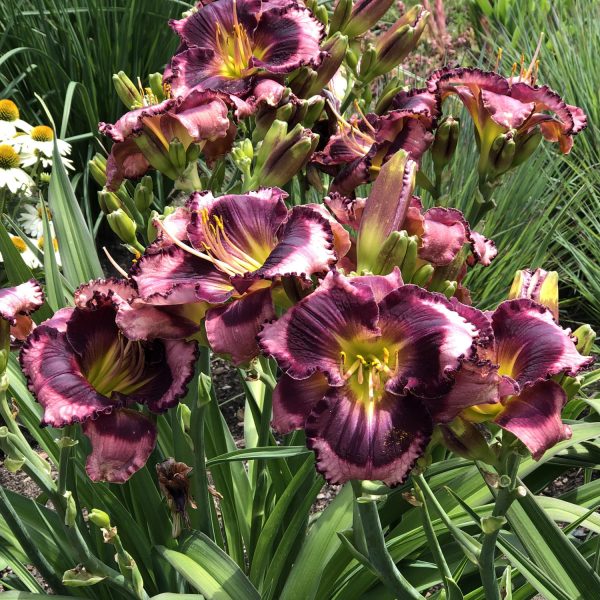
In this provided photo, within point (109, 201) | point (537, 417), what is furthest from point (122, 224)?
point (537, 417)

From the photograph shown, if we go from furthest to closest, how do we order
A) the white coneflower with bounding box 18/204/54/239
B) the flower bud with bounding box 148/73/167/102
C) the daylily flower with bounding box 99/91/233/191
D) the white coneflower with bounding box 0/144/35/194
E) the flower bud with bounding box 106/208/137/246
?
A: the white coneflower with bounding box 18/204/54/239
the white coneflower with bounding box 0/144/35/194
the flower bud with bounding box 148/73/167/102
the flower bud with bounding box 106/208/137/246
the daylily flower with bounding box 99/91/233/191

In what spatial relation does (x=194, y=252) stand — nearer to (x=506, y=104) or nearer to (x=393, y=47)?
(x=506, y=104)

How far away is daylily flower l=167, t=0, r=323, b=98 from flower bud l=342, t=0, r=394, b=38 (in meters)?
0.18

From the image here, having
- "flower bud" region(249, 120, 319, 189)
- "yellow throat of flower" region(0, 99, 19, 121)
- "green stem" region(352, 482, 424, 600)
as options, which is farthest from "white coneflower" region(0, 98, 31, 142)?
"green stem" region(352, 482, 424, 600)

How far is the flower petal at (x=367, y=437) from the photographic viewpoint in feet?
2.50

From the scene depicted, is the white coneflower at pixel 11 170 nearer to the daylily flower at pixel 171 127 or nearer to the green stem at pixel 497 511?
the daylily flower at pixel 171 127

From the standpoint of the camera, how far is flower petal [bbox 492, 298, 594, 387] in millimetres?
805

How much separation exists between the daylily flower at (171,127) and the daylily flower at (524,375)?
1.63ft

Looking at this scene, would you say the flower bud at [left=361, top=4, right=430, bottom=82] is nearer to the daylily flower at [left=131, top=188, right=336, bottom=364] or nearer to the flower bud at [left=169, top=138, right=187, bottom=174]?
the flower bud at [left=169, top=138, right=187, bottom=174]

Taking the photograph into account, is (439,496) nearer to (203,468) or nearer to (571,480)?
(203,468)

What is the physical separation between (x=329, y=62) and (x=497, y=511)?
2.50 feet

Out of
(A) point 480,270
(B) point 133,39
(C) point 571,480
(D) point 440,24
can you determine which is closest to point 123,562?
(C) point 571,480

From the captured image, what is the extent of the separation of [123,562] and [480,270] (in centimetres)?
158

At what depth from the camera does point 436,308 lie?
0.78 metres
